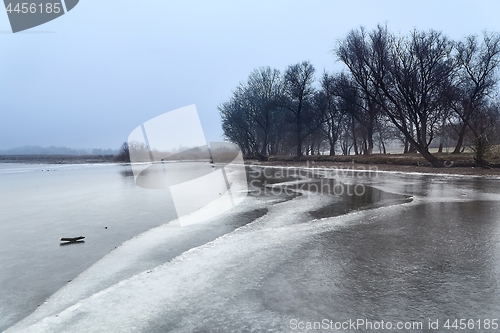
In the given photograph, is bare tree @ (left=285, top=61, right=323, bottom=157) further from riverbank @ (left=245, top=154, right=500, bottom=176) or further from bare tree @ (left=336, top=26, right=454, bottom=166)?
bare tree @ (left=336, top=26, right=454, bottom=166)

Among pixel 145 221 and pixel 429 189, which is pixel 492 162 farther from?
pixel 145 221

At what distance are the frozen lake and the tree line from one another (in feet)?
62.9

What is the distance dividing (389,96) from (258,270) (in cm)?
2703

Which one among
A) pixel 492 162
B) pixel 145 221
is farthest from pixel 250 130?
pixel 145 221

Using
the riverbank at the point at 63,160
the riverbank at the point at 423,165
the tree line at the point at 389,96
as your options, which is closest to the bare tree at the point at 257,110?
the tree line at the point at 389,96

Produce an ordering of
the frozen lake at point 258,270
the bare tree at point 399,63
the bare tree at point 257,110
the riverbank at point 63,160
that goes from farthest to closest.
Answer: the riverbank at point 63,160 → the bare tree at point 257,110 → the bare tree at point 399,63 → the frozen lake at point 258,270

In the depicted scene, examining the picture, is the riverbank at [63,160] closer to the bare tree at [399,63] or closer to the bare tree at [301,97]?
the bare tree at [301,97]

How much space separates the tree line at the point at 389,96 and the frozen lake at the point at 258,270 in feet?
62.9

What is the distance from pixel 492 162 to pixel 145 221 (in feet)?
74.9

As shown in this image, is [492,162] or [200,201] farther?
[492,162]

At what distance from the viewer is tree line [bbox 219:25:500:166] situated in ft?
94.1

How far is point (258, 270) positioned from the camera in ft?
16.6

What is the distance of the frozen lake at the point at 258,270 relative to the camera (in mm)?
3592

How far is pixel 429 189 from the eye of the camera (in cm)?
1388
